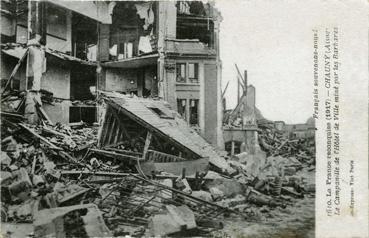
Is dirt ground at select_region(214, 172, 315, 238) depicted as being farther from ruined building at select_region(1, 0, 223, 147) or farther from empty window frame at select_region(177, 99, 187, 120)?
empty window frame at select_region(177, 99, 187, 120)

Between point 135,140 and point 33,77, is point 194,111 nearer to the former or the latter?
point 135,140

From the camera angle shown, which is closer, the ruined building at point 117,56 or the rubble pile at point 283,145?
the rubble pile at point 283,145

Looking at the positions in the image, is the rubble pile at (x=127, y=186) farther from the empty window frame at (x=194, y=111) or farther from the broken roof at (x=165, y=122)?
the empty window frame at (x=194, y=111)

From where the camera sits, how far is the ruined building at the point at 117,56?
17.1 ft

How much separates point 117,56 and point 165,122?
2176 millimetres

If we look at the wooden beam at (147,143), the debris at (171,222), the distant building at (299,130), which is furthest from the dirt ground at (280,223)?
the wooden beam at (147,143)

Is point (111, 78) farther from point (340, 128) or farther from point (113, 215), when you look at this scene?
point (340, 128)

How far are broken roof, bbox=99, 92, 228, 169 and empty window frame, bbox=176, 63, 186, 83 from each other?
53 centimetres

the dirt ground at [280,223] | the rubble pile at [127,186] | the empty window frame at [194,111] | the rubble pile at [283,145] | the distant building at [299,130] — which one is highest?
the empty window frame at [194,111]

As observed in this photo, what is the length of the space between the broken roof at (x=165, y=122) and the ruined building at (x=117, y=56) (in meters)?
0.17

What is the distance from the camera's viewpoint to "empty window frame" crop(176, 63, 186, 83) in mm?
5559

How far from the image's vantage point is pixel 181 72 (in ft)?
18.4

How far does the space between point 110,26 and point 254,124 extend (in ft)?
11.1

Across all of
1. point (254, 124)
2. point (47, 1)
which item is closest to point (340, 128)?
point (254, 124)
